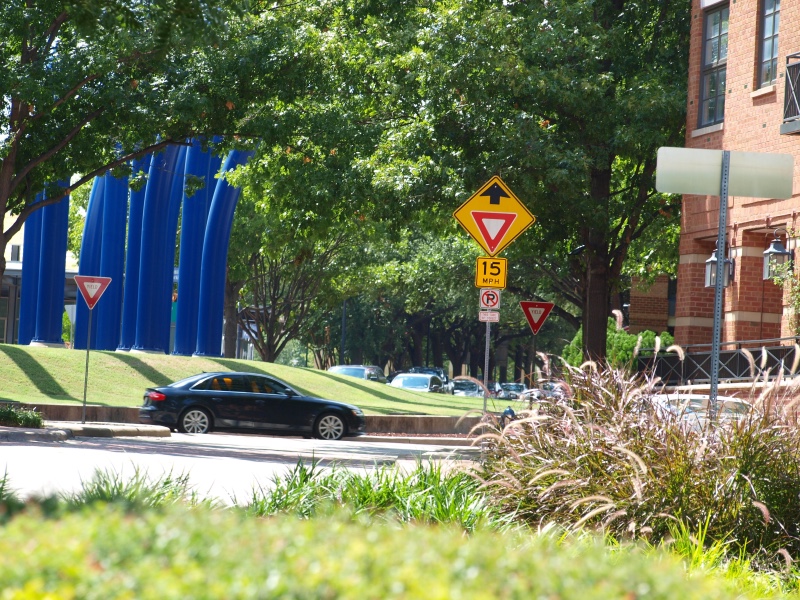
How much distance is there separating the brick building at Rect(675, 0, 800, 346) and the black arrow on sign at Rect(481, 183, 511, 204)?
32.8 ft

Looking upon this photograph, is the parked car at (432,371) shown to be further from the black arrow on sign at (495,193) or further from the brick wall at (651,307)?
the black arrow on sign at (495,193)

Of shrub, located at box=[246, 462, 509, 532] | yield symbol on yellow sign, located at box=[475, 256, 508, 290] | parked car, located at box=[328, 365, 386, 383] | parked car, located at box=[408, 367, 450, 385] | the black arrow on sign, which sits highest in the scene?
the black arrow on sign

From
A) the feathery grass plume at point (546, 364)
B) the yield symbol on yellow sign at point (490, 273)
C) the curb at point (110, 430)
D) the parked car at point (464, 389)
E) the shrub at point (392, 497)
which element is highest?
the yield symbol on yellow sign at point (490, 273)

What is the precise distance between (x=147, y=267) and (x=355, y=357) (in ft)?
100

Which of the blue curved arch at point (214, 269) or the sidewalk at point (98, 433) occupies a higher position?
the blue curved arch at point (214, 269)

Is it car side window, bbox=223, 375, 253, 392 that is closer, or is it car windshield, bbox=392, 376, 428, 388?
car side window, bbox=223, 375, 253, 392

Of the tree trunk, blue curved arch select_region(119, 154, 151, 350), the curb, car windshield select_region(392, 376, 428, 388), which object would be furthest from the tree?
car windshield select_region(392, 376, 428, 388)

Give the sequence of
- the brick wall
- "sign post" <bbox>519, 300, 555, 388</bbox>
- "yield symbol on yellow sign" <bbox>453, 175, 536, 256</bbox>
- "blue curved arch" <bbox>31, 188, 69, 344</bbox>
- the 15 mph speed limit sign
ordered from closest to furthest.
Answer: "yield symbol on yellow sign" <bbox>453, 175, 536, 256</bbox> < the 15 mph speed limit sign < "sign post" <bbox>519, 300, 555, 388</bbox> < "blue curved arch" <bbox>31, 188, 69, 344</bbox> < the brick wall

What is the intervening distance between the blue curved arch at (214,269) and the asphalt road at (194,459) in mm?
16237

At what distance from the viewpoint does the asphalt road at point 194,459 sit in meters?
10.6

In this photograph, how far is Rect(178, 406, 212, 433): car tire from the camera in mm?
22844

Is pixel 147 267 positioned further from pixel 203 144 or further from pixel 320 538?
pixel 320 538

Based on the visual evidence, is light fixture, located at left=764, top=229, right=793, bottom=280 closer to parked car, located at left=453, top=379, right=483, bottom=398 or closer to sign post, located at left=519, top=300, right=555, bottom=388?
sign post, located at left=519, top=300, right=555, bottom=388

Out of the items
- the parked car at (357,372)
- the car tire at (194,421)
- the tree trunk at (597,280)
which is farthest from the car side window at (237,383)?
the parked car at (357,372)
